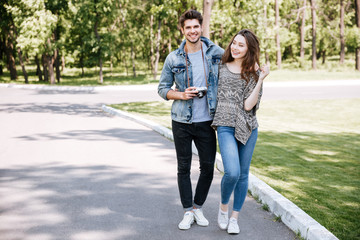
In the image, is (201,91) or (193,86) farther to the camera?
(193,86)

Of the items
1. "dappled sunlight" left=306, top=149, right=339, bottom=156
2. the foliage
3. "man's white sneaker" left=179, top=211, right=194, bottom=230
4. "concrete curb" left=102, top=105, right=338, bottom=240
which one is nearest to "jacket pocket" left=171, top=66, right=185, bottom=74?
"man's white sneaker" left=179, top=211, right=194, bottom=230

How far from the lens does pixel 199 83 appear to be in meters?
3.47

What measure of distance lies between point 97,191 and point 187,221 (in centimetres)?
160

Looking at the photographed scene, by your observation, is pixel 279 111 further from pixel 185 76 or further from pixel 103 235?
pixel 103 235

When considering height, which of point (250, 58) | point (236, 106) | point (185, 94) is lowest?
point (236, 106)

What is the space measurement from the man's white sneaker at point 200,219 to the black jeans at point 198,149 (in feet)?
0.27

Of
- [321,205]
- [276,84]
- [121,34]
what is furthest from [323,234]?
[121,34]

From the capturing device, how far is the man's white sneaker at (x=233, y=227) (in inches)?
137

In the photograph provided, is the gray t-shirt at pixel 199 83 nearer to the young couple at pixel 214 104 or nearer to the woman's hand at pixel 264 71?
the young couple at pixel 214 104

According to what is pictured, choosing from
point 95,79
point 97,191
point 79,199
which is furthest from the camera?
point 95,79

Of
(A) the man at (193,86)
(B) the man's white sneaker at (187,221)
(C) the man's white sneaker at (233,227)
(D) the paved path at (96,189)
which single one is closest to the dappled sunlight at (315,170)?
(D) the paved path at (96,189)

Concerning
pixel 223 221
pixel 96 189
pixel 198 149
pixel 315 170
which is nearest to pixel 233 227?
pixel 223 221

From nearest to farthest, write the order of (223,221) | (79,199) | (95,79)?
(223,221) → (79,199) → (95,79)

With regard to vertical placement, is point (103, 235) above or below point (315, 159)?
above
